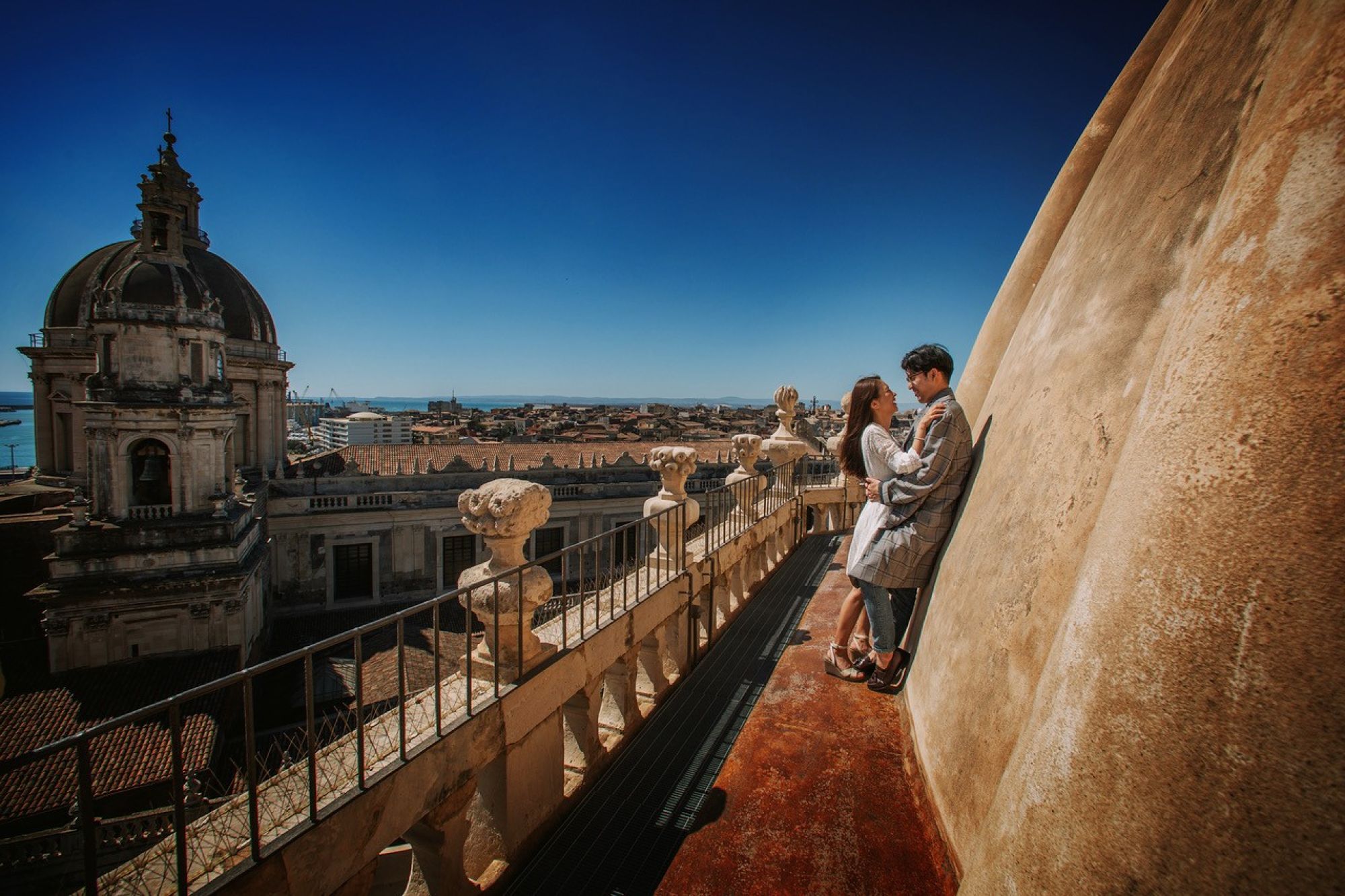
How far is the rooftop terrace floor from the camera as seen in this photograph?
2.79m

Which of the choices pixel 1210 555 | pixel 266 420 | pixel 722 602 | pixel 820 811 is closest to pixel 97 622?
pixel 266 420

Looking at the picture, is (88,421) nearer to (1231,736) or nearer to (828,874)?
(828,874)

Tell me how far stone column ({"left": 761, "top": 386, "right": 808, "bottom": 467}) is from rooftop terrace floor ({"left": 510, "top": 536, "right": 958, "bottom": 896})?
437cm

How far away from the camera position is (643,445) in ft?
121

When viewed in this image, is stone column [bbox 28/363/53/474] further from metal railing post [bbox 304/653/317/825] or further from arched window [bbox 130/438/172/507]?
metal railing post [bbox 304/653/317/825]

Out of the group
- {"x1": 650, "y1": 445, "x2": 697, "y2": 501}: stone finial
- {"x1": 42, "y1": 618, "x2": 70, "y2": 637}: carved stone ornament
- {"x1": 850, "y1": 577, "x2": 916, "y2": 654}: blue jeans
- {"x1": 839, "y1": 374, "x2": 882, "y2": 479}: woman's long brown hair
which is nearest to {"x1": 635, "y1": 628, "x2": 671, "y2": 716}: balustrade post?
{"x1": 650, "y1": 445, "x2": 697, "y2": 501}: stone finial

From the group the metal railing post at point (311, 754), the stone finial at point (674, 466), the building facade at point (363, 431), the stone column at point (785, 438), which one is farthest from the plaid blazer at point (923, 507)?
the building facade at point (363, 431)

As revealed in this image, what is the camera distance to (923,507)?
3.61m

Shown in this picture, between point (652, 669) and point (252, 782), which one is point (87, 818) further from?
point (652, 669)

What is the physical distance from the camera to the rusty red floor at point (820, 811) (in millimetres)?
2725

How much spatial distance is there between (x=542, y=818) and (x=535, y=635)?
0.99 metres

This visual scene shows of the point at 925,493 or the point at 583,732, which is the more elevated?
the point at 925,493

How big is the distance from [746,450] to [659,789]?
4.25m

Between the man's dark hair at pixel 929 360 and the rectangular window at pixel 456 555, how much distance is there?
992 inches
